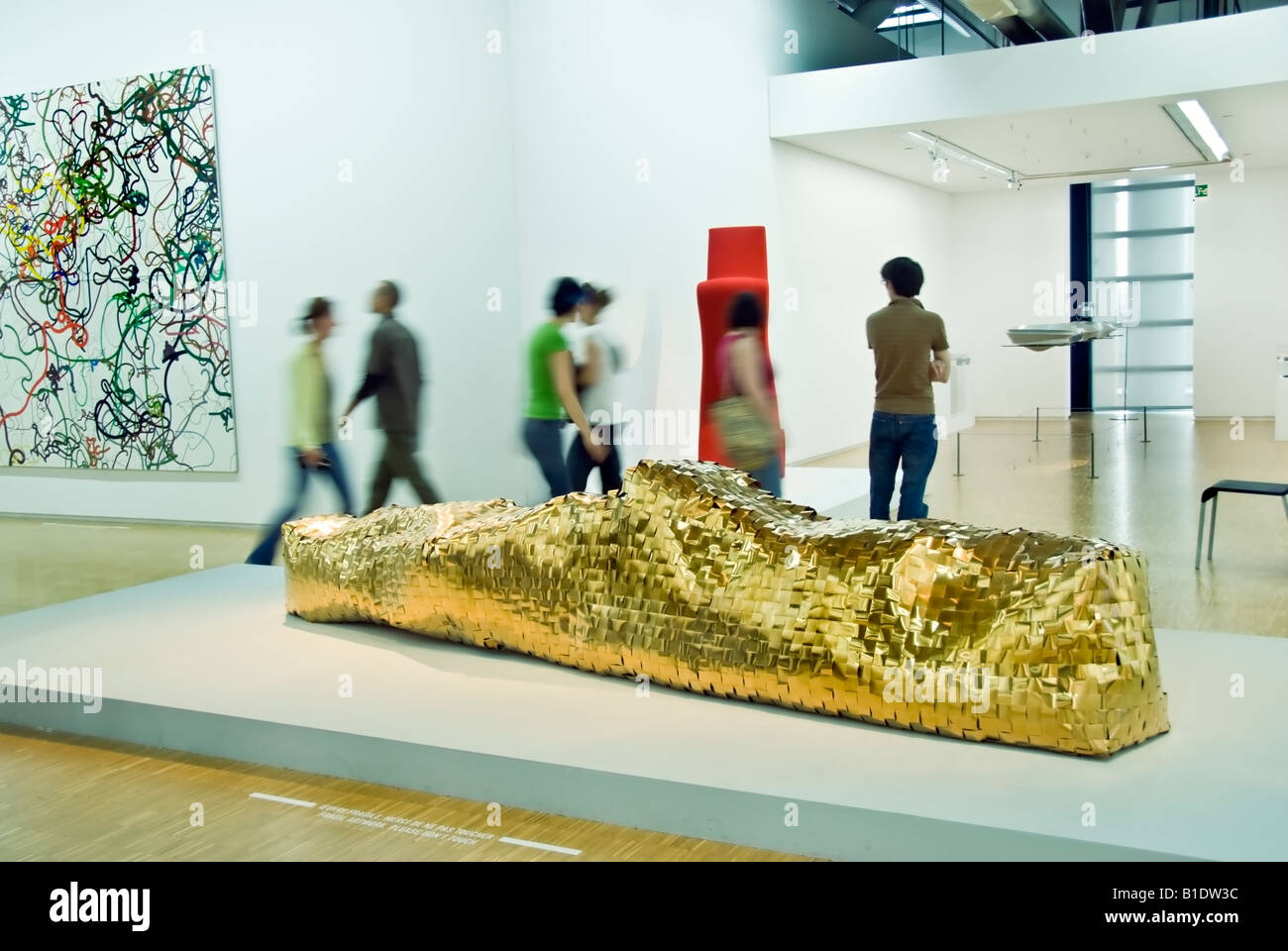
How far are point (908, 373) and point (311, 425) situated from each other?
2.84 meters

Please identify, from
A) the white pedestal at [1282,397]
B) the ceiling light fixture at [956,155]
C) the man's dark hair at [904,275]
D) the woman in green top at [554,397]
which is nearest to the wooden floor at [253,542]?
the white pedestal at [1282,397]

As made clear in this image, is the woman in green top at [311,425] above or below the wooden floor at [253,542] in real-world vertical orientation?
above

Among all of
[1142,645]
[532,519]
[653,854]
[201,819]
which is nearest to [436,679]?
[532,519]

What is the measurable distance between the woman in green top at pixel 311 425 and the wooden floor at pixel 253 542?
3.52ft

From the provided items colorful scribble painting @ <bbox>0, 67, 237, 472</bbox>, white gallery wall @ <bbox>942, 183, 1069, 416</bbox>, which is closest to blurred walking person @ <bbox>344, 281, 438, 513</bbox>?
colorful scribble painting @ <bbox>0, 67, 237, 472</bbox>

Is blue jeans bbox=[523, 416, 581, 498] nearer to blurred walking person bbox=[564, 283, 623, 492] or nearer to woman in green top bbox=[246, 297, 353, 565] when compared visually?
blurred walking person bbox=[564, 283, 623, 492]

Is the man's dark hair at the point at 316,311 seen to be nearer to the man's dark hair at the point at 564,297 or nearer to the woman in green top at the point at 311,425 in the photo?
the woman in green top at the point at 311,425

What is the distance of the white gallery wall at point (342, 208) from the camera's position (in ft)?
22.4

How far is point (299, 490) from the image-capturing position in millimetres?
5871

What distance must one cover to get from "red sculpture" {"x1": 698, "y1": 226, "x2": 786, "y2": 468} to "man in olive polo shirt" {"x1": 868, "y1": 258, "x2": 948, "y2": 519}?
4.59 ft

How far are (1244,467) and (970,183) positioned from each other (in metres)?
6.02

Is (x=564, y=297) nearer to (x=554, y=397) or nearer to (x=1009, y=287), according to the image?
(x=554, y=397)

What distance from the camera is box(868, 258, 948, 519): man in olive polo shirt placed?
18.1 ft

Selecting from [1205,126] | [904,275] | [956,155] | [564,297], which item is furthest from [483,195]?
[1205,126]
